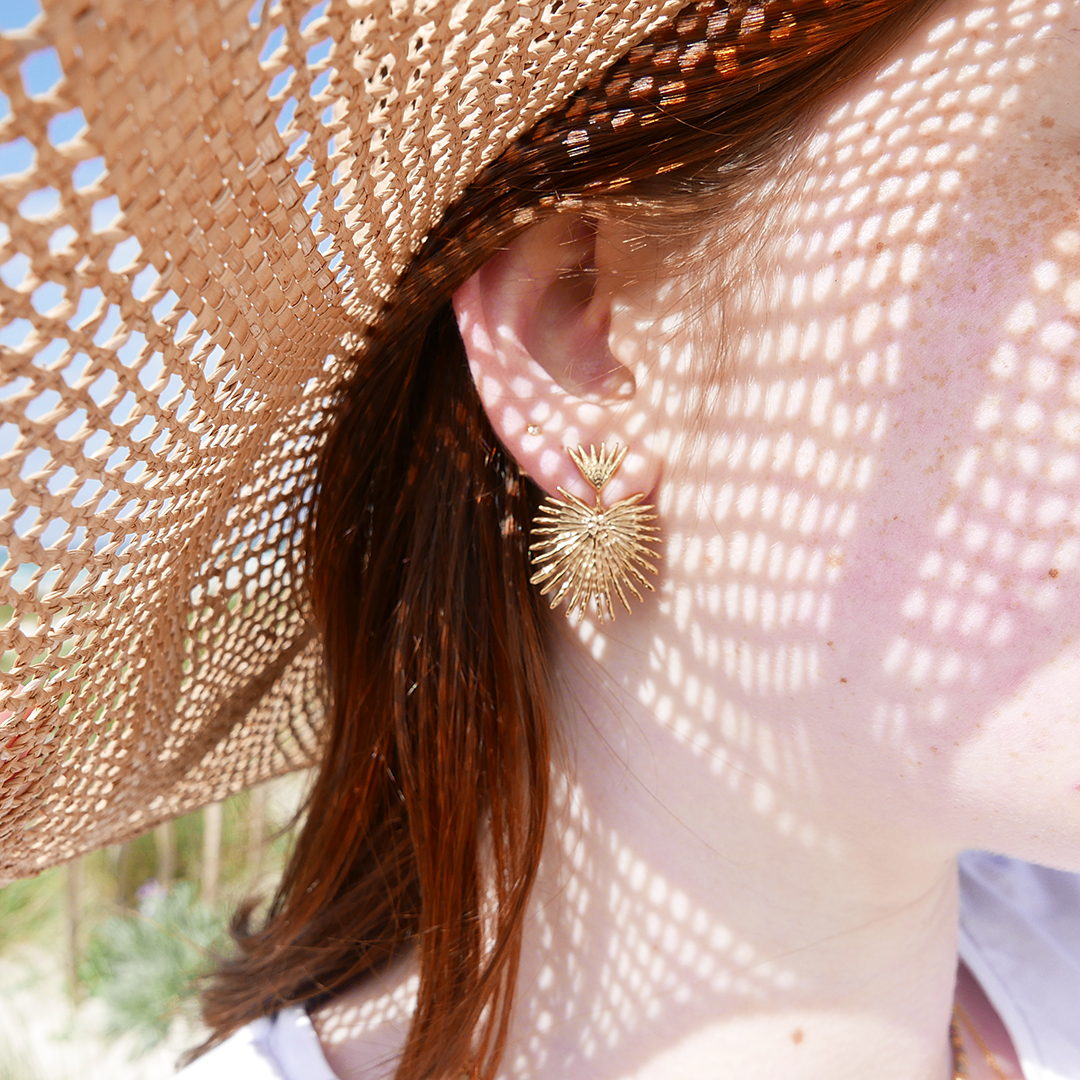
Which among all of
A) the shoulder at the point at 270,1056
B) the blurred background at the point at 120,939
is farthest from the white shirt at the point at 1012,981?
the blurred background at the point at 120,939

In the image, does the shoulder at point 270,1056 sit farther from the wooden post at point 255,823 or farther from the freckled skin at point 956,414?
the wooden post at point 255,823

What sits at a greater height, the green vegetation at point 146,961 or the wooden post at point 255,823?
the wooden post at point 255,823

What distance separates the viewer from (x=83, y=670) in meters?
0.63

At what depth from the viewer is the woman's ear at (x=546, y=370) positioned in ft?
2.25

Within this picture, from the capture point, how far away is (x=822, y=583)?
0.62 m

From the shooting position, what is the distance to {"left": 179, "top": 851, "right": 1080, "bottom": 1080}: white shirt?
850 millimetres

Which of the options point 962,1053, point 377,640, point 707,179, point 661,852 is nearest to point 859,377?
point 707,179

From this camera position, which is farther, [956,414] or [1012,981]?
[1012,981]

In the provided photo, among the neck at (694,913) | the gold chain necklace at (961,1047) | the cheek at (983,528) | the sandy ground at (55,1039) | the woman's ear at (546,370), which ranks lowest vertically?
the gold chain necklace at (961,1047)

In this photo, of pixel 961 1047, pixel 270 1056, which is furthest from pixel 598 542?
pixel 961 1047

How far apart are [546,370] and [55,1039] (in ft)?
7.47

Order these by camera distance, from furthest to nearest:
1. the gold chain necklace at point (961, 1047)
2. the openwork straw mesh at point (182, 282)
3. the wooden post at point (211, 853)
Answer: the wooden post at point (211, 853)
the gold chain necklace at point (961, 1047)
the openwork straw mesh at point (182, 282)

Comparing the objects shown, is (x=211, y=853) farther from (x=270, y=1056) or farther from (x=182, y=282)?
(x=182, y=282)

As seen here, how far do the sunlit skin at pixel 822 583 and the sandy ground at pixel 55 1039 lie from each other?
1.48m
